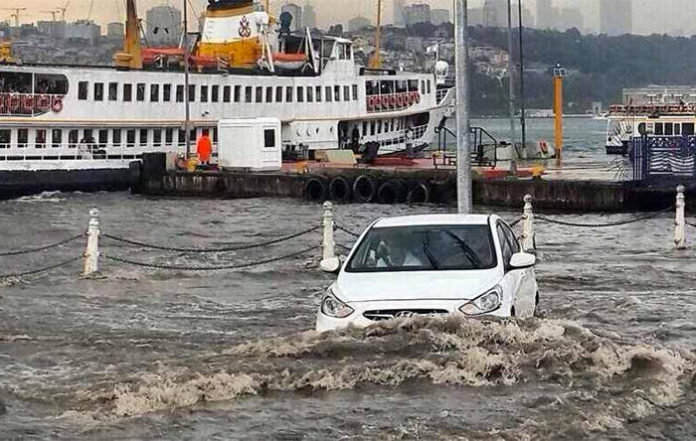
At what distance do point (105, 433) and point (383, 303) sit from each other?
3.13 metres

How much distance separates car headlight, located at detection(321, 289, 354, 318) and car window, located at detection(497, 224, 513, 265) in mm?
1948

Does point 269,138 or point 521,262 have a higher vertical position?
point 269,138

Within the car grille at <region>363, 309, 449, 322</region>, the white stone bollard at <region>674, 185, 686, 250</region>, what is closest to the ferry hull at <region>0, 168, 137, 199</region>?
the white stone bollard at <region>674, 185, 686, 250</region>

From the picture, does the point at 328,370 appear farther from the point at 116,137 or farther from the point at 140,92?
the point at 140,92

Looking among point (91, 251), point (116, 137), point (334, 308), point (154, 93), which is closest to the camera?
point (334, 308)

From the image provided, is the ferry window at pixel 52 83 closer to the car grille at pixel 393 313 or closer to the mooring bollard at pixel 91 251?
the mooring bollard at pixel 91 251

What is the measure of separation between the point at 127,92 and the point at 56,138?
13.1ft

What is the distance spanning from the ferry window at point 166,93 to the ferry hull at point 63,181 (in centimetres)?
456

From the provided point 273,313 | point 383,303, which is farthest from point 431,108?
point 383,303

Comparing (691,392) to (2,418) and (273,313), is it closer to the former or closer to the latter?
Answer: (2,418)

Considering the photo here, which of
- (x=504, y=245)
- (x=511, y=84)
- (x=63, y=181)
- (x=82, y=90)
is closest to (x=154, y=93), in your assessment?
(x=82, y=90)

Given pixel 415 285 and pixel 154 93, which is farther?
pixel 154 93

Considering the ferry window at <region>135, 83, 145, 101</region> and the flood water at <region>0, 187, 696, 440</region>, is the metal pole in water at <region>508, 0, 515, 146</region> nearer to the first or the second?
the ferry window at <region>135, 83, 145, 101</region>

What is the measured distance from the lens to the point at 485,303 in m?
11.6
